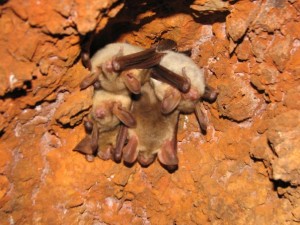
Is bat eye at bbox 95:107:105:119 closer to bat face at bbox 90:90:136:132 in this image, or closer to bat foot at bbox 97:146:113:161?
bat face at bbox 90:90:136:132

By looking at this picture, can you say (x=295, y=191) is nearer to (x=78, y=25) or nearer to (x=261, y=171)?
(x=261, y=171)

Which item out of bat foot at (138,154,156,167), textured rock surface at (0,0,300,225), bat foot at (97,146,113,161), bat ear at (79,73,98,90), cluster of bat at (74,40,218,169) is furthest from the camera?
bat foot at (138,154,156,167)

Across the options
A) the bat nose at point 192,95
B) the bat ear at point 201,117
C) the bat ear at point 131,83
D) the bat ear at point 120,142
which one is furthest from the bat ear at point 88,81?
the bat ear at point 201,117

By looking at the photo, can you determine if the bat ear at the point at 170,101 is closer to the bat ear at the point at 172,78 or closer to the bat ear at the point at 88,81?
the bat ear at the point at 172,78

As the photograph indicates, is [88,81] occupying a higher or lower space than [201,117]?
higher

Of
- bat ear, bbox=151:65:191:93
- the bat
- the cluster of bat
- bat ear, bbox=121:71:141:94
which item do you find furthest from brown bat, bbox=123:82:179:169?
bat ear, bbox=121:71:141:94

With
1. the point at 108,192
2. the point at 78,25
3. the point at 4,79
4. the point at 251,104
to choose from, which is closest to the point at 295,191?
the point at 251,104

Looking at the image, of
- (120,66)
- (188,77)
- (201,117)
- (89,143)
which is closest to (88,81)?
(120,66)

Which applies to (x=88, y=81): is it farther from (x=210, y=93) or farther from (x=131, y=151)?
(x=210, y=93)
